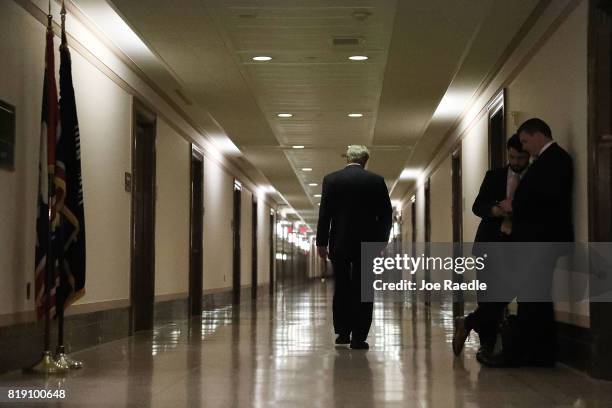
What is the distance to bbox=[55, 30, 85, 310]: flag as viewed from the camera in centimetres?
528

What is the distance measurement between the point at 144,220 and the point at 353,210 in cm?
320

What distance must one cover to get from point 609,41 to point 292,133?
7.82m

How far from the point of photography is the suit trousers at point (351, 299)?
6.35m

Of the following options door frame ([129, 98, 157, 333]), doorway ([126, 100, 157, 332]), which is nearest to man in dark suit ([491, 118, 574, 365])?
door frame ([129, 98, 157, 333])

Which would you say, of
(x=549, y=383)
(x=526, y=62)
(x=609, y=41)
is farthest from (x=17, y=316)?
(x=526, y=62)

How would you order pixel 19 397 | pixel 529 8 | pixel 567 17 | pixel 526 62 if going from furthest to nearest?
pixel 526 62
pixel 529 8
pixel 567 17
pixel 19 397

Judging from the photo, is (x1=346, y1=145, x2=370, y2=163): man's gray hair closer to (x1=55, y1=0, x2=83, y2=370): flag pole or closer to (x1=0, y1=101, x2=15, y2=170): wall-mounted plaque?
(x1=55, y1=0, x2=83, y2=370): flag pole

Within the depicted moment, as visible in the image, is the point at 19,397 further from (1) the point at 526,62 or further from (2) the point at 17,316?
(1) the point at 526,62

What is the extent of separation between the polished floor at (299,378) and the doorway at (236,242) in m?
8.64

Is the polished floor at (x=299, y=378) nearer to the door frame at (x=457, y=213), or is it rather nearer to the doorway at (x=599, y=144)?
the doorway at (x=599, y=144)

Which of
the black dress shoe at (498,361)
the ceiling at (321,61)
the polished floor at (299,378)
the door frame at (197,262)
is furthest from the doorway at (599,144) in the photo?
the door frame at (197,262)

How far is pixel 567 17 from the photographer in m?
5.62

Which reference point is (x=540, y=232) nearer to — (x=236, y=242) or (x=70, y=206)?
(x=70, y=206)

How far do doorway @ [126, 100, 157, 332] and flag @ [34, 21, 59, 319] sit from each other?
3.45 meters
